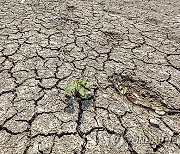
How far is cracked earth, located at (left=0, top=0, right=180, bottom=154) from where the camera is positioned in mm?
1888

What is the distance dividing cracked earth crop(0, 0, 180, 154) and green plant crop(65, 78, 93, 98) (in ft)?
0.30

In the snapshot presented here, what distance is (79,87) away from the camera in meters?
2.27

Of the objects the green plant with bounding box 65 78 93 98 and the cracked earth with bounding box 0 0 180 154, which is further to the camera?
the green plant with bounding box 65 78 93 98

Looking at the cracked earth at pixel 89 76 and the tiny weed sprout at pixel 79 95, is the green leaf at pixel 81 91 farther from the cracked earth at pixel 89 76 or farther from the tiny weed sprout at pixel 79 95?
the cracked earth at pixel 89 76

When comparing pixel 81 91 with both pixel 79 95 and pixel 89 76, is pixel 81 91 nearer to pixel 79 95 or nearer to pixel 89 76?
pixel 79 95

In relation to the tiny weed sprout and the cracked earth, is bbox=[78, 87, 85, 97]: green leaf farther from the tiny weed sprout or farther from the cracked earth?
the cracked earth

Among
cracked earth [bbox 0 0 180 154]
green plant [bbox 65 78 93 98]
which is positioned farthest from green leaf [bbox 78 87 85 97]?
cracked earth [bbox 0 0 180 154]

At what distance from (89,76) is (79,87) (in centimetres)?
33

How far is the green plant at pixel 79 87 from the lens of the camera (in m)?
2.20

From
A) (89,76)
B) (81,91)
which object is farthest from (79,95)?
(89,76)

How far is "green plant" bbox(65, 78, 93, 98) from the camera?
220cm

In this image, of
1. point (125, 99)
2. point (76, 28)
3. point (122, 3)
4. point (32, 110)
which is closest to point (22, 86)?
point (32, 110)

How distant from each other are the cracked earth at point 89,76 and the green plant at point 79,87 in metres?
0.09

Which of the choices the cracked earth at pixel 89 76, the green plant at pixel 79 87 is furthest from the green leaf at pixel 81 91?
the cracked earth at pixel 89 76
